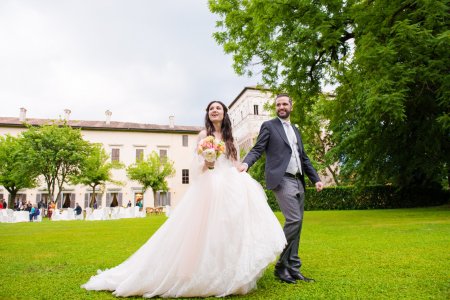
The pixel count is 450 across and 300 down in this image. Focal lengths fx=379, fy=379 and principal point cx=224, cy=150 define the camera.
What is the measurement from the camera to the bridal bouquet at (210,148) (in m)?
4.33

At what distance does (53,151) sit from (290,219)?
32879 mm

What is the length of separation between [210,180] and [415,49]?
9.67 meters

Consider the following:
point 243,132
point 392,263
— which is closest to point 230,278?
point 392,263

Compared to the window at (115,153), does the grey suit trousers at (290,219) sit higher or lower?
lower

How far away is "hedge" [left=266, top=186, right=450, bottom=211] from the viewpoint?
29234mm

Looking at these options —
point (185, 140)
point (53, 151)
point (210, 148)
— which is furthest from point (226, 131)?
point (185, 140)

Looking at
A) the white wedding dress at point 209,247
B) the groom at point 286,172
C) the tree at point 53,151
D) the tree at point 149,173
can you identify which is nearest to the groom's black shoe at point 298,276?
the groom at point 286,172

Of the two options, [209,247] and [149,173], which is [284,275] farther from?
[149,173]

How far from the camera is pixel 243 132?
201 feet

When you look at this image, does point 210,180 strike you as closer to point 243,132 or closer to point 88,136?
point 88,136

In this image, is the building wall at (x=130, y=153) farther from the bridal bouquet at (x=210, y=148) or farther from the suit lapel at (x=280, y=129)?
the bridal bouquet at (x=210, y=148)

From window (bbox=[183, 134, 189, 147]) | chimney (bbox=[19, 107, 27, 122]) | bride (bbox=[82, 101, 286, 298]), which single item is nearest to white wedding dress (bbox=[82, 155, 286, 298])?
bride (bbox=[82, 101, 286, 298])

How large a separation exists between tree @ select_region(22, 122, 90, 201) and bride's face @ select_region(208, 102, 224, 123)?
1219 inches

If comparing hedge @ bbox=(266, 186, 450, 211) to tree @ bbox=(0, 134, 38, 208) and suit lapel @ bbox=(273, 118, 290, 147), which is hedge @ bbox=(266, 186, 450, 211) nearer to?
suit lapel @ bbox=(273, 118, 290, 147)
